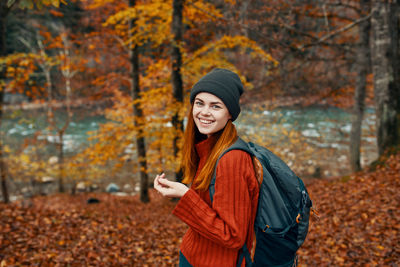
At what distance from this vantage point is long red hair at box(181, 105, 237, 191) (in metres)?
1.62

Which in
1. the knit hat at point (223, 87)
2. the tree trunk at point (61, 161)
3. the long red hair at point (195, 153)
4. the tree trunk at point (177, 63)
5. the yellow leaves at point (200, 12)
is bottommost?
the tree trunk at point (61, 161)

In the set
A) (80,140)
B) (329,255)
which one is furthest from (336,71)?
(80,140)

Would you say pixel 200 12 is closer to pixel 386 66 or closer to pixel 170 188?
pixel 386 66

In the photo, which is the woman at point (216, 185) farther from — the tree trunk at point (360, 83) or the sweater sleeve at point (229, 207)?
the tree trunk at point (360, 83)

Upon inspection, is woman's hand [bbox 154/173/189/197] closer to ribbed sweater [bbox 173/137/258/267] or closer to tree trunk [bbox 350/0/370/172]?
ribbed sweater [bbox 173/137/258/267]

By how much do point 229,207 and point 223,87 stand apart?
0.73m

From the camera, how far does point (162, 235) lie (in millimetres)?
6566

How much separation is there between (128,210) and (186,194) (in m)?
9.73

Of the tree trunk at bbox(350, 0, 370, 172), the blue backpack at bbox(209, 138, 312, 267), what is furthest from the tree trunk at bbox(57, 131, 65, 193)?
the blue backpack at bbox(209, 138, 312, 267)

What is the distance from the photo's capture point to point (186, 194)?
5.06 ft

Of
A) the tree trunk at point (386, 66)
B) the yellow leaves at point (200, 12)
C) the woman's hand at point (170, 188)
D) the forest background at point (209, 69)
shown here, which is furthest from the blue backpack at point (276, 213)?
the tree trunk at point (386, 66)

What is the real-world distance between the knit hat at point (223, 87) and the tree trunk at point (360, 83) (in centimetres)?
1025

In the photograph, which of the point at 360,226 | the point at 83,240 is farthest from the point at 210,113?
the point at 360,226

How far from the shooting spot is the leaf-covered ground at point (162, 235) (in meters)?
4.44
